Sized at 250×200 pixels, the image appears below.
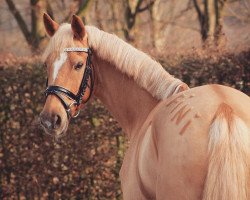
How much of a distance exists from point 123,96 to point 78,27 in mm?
629

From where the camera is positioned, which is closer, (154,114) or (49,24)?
(154,114)

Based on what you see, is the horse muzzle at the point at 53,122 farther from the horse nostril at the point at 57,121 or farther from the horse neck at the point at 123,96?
the horse neck at the point at 123,96

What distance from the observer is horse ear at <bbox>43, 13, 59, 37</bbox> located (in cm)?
426

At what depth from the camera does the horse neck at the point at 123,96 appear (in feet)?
13.1

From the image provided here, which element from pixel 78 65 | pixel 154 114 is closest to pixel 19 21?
pixel 78 65

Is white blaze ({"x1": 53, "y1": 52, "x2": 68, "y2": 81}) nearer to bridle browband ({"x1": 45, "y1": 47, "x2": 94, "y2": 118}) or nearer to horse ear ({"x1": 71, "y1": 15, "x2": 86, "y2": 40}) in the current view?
bridle browband ({"x1": 45, "y1": 47, "x2": 94, "y2": 118})

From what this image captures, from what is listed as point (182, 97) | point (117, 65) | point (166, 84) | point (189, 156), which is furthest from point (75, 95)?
point (189, 156)

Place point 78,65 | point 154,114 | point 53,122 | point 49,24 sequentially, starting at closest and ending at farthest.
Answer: point 154,114
point 53,122
point 78,65
point 49,24

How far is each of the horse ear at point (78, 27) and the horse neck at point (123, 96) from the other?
220mm

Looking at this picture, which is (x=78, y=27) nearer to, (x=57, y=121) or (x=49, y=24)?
(x=49, y=24)

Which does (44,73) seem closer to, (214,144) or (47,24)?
(47,24)

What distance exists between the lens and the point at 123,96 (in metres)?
4.17

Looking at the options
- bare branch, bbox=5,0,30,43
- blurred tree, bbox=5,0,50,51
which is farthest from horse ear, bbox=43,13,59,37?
bare branch, bbox=5,0,30,43

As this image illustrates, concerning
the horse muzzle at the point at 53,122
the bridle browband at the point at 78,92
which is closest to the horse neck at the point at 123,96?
the bridle browband at the point at 78,92
